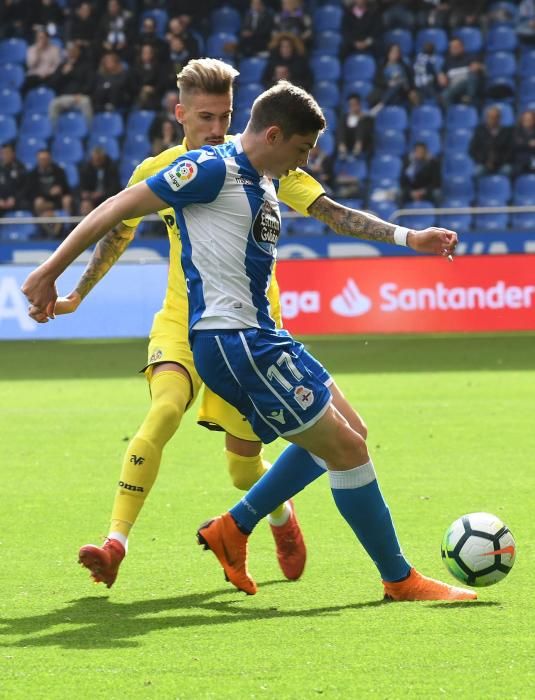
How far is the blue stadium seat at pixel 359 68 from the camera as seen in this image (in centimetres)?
2361

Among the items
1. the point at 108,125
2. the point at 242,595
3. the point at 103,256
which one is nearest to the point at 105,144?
the point at 108,125

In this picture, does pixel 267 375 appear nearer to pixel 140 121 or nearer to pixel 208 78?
pixel 208 78

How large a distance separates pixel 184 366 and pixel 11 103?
19.9m

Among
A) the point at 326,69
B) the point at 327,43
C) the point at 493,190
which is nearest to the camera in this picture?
the point at 493,190

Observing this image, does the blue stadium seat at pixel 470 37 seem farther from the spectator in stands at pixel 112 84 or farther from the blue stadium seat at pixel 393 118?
the spectator in stands at pixel 112 84

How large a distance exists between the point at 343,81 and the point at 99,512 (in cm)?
1765

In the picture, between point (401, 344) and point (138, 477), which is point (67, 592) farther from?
point (401, 344)

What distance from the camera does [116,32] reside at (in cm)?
2397

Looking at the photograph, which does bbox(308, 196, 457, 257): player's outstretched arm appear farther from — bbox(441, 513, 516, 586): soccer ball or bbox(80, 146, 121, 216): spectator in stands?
bbox(80, 146, 121, 216): spectator in stands

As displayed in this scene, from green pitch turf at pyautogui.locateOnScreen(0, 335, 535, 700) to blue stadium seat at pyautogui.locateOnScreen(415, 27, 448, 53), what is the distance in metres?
12.8

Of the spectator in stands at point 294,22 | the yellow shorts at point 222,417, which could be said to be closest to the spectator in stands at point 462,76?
the spectator in stands at point 294,22

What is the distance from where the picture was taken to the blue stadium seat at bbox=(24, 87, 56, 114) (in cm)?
2461

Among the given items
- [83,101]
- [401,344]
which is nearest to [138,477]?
[401,344]

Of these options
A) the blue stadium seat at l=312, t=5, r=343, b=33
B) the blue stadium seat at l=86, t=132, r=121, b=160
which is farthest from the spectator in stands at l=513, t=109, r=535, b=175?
the blue stadium seat at l=86, t=132, r=121, b=160
